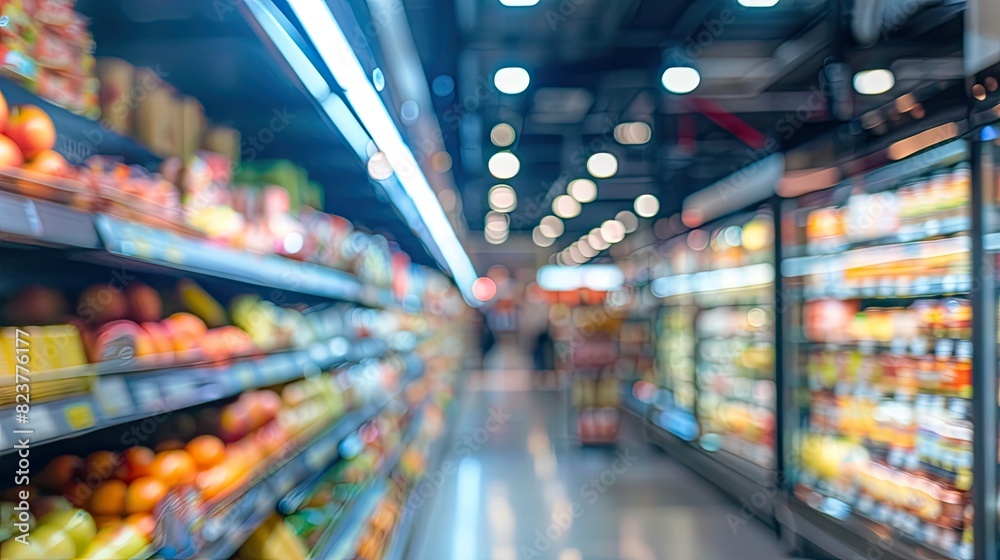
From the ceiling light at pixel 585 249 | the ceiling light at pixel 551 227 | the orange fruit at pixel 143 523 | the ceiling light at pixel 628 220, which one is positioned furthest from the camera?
the ceiling light at pixel 585 249

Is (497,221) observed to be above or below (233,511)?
above

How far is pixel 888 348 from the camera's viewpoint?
4.11 metres

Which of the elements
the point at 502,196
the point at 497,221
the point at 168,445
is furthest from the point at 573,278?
the point at 168,445

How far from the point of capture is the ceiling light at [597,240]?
20.5 m

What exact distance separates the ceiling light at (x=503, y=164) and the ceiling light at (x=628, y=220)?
8525mm

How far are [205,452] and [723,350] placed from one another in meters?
5.50

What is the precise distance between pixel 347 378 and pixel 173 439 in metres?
1.63

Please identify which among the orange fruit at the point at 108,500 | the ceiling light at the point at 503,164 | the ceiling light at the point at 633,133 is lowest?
the orange fruit at the point at 108,500

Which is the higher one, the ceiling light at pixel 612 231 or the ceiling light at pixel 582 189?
the ceiling light at pixel 582 189

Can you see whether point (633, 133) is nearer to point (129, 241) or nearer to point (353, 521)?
point (353, 521)

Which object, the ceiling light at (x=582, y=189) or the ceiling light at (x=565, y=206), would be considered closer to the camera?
the ceiling light at (x=582, y=189)

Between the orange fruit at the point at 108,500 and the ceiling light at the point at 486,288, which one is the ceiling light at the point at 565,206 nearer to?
the ceiling light at the point at 486,288

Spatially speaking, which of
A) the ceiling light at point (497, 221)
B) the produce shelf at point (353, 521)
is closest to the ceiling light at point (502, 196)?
the ceiling light at point (497, 221)

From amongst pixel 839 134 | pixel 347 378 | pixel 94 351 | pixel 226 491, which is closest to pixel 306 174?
pixel 347 378
